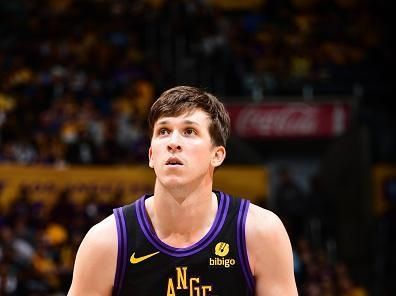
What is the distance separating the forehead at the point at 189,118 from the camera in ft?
13.3

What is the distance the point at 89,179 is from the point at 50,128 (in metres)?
1.38

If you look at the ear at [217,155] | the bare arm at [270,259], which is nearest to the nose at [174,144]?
the ear at [217,155]

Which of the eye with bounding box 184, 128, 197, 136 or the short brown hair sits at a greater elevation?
the short brown hair

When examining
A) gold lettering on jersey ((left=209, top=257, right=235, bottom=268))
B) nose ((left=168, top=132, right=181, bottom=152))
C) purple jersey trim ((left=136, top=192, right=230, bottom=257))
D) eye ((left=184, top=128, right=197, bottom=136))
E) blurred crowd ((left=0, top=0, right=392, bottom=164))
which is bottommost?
gold lettering on jersey ((left=209, top=257, right=235, bottom=268))

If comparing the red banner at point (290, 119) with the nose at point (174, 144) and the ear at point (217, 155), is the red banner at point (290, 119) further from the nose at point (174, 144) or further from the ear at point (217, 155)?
the nose at point (174, 144)

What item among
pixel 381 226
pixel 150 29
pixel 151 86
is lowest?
pixel 381 226

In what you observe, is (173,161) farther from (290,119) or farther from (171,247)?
(290,119)

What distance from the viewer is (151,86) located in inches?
696

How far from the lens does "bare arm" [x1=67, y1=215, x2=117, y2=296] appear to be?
13.2 ft

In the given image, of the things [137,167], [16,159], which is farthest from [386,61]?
[16,159]

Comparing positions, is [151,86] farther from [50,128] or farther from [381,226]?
[381,226]

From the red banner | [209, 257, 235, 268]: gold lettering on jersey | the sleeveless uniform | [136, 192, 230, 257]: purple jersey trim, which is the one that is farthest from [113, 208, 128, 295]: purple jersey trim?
the red banner

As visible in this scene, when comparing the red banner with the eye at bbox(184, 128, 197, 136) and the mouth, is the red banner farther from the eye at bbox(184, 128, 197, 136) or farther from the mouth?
the mouth

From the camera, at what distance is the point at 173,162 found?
3.98m
